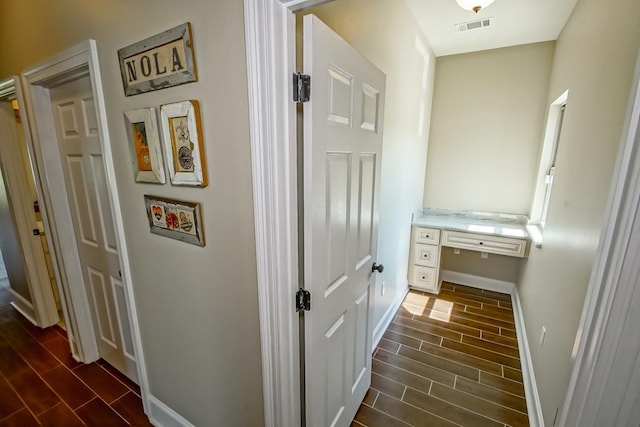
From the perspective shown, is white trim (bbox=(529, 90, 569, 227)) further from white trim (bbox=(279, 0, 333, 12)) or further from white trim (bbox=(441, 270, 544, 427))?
white trim (bbox=(279, 0, 333, 12))

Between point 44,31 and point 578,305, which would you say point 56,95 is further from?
point 578,305

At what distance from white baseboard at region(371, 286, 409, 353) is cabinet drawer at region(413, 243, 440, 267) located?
14.2 inches

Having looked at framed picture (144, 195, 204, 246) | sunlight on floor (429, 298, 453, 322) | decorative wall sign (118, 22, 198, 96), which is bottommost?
sunlight on floor (429, 298, 453, 322)

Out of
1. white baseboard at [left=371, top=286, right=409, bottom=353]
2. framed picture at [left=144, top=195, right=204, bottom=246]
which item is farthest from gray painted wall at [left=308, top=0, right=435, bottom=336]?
framed picture at [left=144, top=195, right=204, bottom=246]

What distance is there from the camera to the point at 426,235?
2947 mm

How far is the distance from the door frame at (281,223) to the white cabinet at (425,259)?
222 cm

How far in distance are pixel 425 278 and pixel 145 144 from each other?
113 inches

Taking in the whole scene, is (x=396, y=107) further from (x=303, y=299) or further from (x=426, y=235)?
(x=303, y=299)

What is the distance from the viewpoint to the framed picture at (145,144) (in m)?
1.09

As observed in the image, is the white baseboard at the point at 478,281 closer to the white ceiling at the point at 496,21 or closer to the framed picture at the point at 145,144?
the white ceiling at the point at 496,21

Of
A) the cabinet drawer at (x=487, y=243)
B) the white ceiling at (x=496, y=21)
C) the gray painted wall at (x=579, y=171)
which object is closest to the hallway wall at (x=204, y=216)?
the gray painted wall at (x=579, y=171)

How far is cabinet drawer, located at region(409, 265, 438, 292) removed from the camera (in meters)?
3.01

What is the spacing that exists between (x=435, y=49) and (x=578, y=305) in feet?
8.92

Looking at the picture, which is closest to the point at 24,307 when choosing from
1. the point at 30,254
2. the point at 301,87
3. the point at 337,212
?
the point at 30,254
